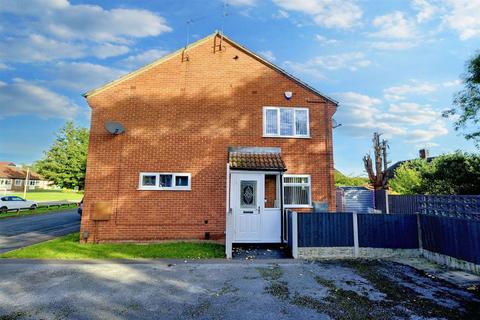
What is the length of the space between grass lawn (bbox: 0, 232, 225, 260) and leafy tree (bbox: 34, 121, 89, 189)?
34002 mm

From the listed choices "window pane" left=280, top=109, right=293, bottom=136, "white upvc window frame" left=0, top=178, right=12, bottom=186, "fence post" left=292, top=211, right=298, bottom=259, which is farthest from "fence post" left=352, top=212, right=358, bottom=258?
"white upvc window frame" left=0, top=178, right=12, bottom=186

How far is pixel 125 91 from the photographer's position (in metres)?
11.2

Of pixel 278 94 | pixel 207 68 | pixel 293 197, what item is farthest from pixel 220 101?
pixel 293 197

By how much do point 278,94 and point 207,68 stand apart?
3.38m

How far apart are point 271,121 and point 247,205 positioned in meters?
3.91

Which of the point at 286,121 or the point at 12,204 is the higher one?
the point at 286,121

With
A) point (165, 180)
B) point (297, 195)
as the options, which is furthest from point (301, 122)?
point (165, 180)

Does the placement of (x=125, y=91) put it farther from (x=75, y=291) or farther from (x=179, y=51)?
(x=75, y=291)

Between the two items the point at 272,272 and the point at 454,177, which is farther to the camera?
the point at 454,177

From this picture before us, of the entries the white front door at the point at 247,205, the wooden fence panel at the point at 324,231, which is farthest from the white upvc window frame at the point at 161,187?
the wooden fence panel at the point at 324,231

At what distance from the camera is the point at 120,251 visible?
352 inches

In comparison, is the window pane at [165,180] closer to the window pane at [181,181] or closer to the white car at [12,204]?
the window pane at [181,181]

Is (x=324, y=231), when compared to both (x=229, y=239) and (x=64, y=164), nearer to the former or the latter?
(x=229, y=239)

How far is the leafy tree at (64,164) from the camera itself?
38531 millimetres
